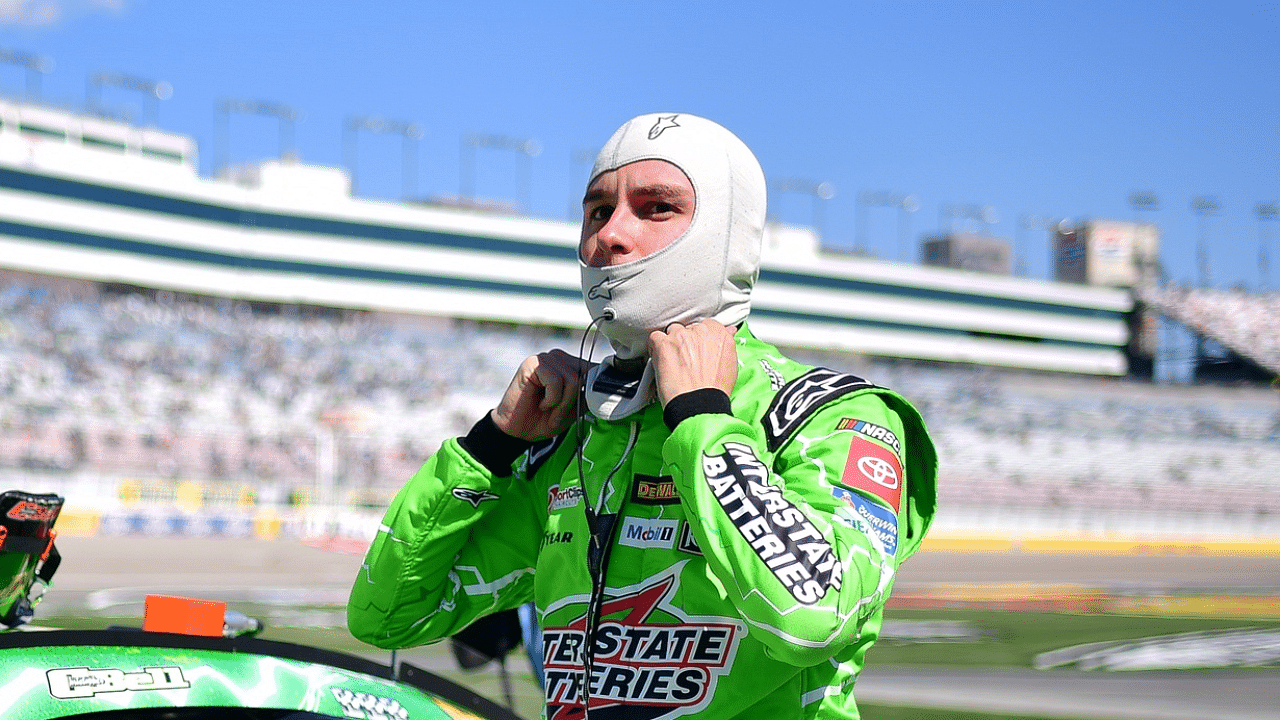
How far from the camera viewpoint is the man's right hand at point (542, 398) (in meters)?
1.91

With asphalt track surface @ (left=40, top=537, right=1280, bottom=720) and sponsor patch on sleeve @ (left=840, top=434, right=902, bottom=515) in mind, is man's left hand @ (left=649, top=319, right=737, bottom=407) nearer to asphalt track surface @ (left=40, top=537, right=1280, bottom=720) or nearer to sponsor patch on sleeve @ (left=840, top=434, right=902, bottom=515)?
sponsor patch on sleeve @ (left=840, top=434, right=902, bottom=515)

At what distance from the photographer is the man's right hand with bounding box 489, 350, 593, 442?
6.28 ft

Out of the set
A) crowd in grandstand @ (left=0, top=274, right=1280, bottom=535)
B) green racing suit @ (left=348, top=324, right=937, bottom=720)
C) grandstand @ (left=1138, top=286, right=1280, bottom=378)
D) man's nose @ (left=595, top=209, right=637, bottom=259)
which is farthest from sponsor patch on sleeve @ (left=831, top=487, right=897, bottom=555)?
grandstand @ (left=1138, top=286, right=1280, bottom=378)

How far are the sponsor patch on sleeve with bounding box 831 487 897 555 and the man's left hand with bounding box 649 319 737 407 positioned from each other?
201mm

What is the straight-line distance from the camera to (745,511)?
146 cm

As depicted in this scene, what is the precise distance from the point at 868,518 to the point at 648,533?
0.30m

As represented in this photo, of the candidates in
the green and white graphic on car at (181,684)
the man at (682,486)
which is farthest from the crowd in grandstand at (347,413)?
the man at (682,486)

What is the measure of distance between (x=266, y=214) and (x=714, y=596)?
50.6 metres

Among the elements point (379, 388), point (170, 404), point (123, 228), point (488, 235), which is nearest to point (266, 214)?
point (123, 228)

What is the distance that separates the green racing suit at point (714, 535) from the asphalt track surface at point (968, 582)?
5.75m

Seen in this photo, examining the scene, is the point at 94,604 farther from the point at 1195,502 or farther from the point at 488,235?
the point at 488,235

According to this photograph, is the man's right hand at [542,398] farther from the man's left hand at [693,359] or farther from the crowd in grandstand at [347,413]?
the crowd in grandstand at [347,413]

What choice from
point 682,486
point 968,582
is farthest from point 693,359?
point 968,582

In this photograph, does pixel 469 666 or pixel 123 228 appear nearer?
pixel 469 666
